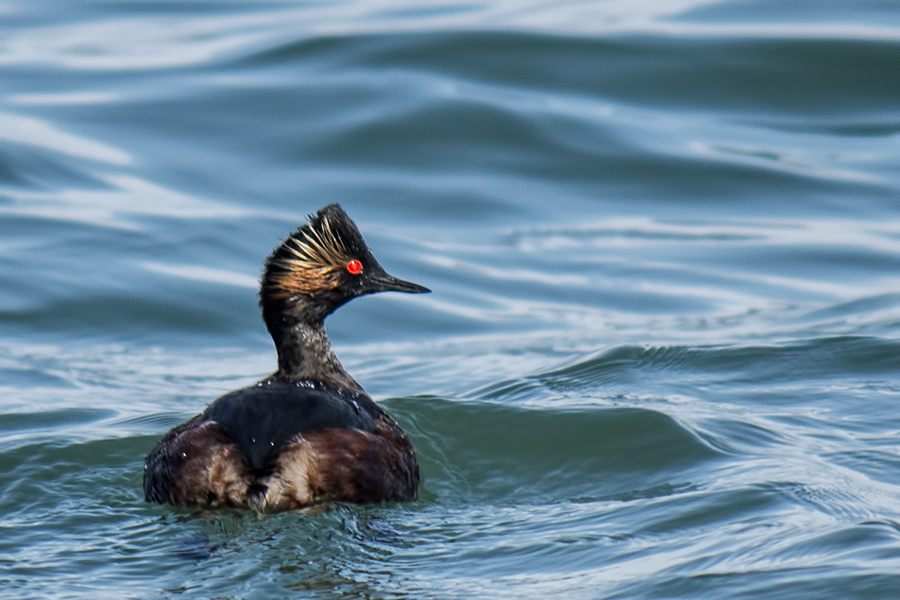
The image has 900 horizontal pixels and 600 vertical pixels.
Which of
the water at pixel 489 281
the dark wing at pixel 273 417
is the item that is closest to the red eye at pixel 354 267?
the dark wing at pixel 273 417

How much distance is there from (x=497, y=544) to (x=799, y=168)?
900cm

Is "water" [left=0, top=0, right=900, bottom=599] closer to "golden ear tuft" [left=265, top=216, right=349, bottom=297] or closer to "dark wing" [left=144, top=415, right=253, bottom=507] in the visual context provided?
"dark wing" [left=144, top=415, right=253, bottom=507]

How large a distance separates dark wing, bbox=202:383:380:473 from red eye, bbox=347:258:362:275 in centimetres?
94

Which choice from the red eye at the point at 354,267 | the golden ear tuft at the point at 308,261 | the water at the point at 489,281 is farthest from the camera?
the red eye at the point at 354,267

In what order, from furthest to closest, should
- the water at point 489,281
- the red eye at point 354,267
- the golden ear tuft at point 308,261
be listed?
the red eye at point 354,267
the golden ear tuft at point 308,261
the water at point 489,281

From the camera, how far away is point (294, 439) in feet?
18.9

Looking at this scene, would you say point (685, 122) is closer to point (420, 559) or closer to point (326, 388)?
point (326, 388)

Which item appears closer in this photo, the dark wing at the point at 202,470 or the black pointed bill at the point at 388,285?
the dark wing at the point at 202,470

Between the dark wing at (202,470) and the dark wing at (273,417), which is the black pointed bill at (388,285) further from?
the dark wing at (202,470)

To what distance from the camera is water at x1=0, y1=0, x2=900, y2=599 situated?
5.66m

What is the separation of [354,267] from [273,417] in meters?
1.39

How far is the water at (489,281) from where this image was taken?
18.6 feet

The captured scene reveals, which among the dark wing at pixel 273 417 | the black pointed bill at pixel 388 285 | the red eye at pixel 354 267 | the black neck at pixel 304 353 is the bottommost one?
the dark wing at pixel 273 417

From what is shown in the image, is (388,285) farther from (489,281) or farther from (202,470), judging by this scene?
(489,281)
